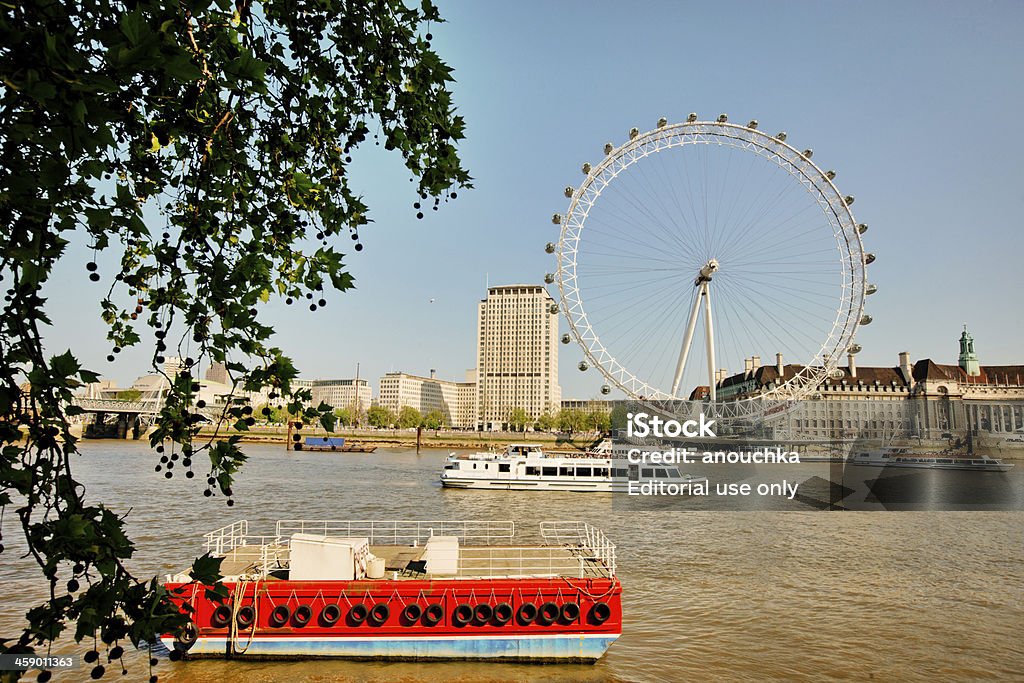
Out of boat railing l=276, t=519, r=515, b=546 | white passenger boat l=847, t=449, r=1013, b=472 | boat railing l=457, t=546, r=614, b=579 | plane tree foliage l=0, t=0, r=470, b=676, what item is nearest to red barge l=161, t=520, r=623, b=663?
boat railing l=457, t=546, r=614, b=579

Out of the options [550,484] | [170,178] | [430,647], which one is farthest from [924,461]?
[170,178]

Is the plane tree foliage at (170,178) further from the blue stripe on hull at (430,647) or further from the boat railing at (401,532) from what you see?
the boat railing at (401,532)

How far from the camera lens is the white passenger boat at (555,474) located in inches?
2063

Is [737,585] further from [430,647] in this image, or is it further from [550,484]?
[550,484]

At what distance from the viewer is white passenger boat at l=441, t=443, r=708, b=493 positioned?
2063 inches

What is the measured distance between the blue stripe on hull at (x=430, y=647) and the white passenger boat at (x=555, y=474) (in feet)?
121

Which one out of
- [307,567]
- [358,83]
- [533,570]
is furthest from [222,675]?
[358,83]

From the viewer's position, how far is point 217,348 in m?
3.68

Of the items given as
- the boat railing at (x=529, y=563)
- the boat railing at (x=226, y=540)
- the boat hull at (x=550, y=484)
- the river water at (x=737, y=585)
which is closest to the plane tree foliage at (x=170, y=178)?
Result: the river water at (x=737, y=585)

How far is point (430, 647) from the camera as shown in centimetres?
1544

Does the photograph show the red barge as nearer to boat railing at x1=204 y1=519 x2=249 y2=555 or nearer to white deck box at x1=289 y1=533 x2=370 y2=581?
white deck box at x1=289 y1=533 x2=370 y2=581

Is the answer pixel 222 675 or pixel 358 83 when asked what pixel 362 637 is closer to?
pixel 222 675

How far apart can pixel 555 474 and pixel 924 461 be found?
72.0 meters

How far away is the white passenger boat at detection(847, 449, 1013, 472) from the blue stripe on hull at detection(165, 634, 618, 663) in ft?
302
